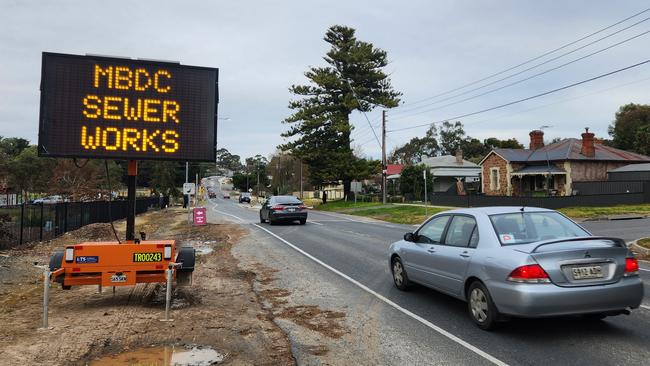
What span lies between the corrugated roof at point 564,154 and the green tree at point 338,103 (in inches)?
507

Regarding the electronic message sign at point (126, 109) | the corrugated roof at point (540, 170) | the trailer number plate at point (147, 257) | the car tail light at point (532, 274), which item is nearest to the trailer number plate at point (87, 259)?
the trailer number plate at point (147, 257)

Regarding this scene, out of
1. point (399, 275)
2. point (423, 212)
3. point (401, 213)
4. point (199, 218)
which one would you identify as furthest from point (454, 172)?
point (399, 275)

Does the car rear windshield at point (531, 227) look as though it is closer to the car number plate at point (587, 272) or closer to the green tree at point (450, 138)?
the car number plate at point (587, 272)

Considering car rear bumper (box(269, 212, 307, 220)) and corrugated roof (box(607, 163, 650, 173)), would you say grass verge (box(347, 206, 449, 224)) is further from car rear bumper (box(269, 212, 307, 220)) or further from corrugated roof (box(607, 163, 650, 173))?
corrugated roof (box(607, 163, 650, 173))

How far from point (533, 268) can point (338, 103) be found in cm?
4727

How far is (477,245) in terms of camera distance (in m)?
6.25

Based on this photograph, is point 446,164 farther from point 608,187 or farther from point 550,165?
point 608,187

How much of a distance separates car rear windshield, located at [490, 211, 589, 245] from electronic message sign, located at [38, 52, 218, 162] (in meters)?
5.05

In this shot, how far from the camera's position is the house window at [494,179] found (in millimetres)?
49003

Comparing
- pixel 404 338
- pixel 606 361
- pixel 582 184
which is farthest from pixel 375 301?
pixel 582 184

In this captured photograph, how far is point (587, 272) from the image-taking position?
214 inches

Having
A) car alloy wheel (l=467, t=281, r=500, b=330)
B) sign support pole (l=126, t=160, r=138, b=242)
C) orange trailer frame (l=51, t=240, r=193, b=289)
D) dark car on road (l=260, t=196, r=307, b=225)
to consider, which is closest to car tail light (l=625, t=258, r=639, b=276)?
car alloy wheel (l=467, t=281, r=500, b=330)

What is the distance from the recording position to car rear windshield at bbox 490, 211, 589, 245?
6.02 metres

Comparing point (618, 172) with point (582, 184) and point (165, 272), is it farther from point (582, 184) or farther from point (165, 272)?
point (165, 272)
